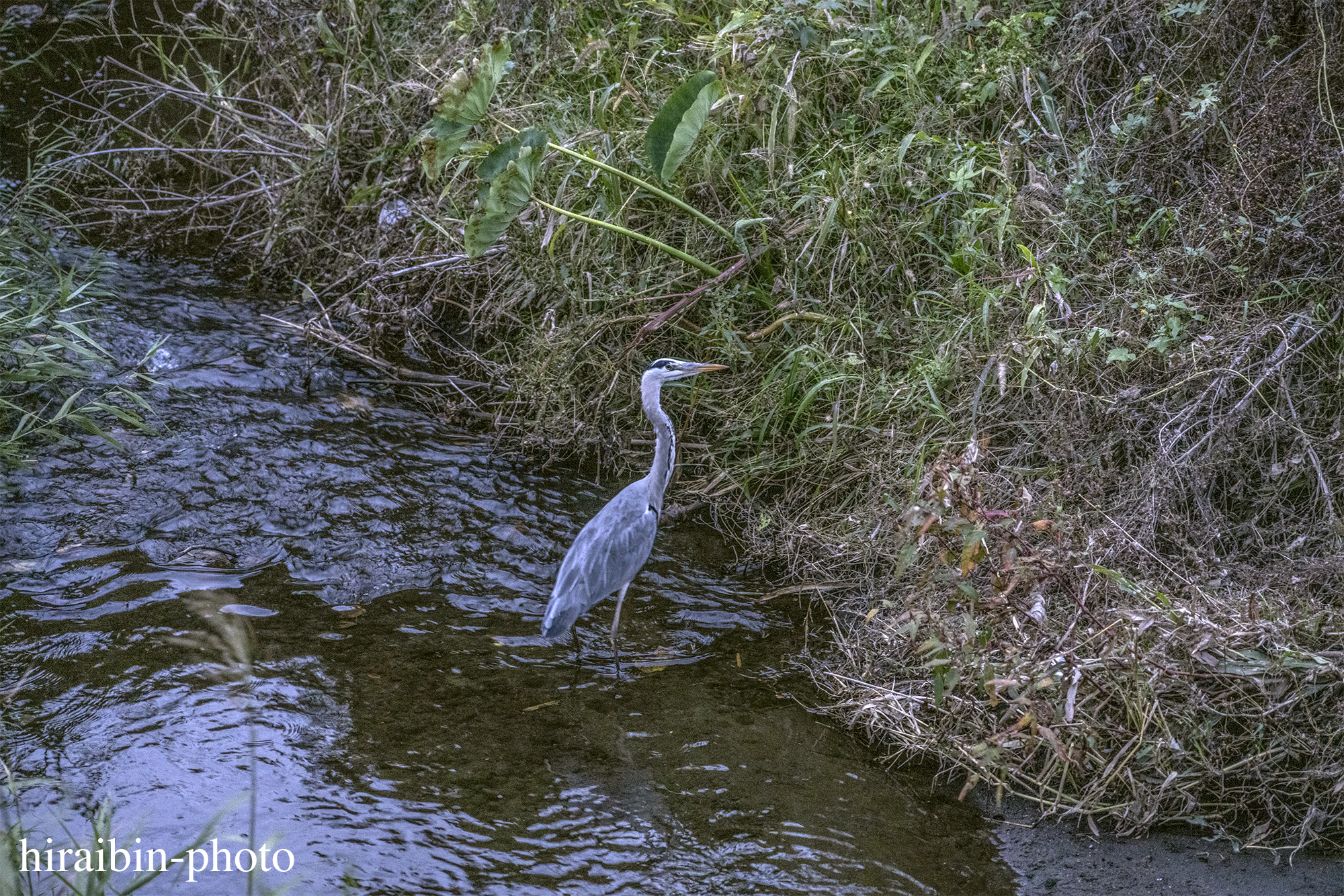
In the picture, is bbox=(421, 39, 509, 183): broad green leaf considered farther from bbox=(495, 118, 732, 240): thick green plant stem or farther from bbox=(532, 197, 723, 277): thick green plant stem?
bbox=(532, 197, 723, 277): thick green plant stem

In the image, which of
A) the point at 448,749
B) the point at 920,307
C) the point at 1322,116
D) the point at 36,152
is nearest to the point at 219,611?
the point at 448,749

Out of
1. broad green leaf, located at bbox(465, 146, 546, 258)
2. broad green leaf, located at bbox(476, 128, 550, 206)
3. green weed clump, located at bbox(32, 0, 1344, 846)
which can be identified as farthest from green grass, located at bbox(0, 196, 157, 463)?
broad green leaf, located at bbox(476, 128, 550, 206)

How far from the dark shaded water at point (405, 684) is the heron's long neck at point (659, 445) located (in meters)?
0.37

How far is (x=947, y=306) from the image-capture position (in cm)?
458

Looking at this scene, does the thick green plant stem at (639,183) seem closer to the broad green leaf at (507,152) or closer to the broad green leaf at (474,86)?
the broad green leaf at (507,152)

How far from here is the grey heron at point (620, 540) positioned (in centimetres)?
395

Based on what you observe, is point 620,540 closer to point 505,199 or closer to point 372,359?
point 505,199

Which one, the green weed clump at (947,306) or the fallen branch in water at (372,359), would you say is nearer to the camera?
the green weed clump at (947,306)

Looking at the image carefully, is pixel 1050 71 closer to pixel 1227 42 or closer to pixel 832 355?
pixel 1227 42

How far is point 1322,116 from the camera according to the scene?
4.23 metres

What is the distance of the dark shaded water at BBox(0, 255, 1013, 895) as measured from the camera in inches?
120

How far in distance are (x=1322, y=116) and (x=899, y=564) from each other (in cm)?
269

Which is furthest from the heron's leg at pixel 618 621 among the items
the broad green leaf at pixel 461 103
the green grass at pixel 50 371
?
the green grass at pixel 50 371

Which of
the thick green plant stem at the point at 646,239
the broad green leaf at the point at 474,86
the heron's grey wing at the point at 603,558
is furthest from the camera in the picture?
the thick green plant stem at the point at 646,239
